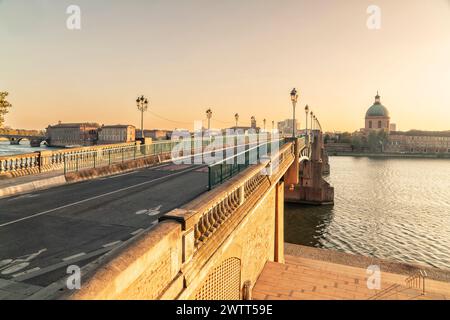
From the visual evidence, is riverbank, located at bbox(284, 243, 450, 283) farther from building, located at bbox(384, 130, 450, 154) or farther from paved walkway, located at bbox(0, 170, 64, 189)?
building, located at bbox(384, 130, 450, 154)

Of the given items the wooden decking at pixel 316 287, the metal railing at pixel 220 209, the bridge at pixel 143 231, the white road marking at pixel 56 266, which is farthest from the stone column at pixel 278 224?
the white road marking at pixel 56 266

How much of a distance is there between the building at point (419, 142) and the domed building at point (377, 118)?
2012 centimetres

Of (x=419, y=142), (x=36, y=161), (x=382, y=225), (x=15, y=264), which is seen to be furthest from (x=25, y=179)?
(x=419, y=142)

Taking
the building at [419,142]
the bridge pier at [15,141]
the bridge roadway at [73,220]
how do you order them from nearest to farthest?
the bridge roadway at [73,220] < the bridge pier at [15,141] < the building at [419,142]

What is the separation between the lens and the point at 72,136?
15225 centimetres

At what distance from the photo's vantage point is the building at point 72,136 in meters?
148

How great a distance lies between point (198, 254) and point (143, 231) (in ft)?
4.32

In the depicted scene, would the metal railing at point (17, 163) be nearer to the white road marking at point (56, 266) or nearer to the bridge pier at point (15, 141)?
the white road marking at point (56, 266)

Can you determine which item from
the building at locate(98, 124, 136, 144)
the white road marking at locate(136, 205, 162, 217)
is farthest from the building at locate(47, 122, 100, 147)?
the white road marking at locate(136, 205, 162, 217)

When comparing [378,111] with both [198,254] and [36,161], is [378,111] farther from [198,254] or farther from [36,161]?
[198,254]

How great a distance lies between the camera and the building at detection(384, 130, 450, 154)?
166m

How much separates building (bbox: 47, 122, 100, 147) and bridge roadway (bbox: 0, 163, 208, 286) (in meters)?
146
